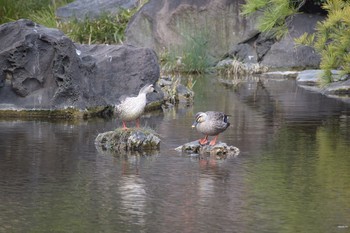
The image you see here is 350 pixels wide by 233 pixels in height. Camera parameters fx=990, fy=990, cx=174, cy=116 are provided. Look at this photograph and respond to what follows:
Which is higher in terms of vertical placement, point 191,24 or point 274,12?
point 191,24

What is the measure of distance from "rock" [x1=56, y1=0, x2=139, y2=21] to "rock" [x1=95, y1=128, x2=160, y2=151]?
18968mm

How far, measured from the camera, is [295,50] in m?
28.6

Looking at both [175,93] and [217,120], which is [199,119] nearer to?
[217,120]

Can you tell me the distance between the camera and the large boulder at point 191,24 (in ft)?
99.7

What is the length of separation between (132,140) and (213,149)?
3.78 feet

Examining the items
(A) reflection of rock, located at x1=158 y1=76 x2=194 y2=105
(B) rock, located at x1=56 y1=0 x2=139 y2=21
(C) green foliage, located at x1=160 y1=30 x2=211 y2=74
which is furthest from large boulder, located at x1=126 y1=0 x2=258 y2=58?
(A) reflection of rock, located at x1=158 y1=76 x2=194 y2=105

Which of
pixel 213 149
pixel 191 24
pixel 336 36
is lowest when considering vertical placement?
pixel 213 149

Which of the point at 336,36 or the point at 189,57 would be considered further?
the point at 189,57

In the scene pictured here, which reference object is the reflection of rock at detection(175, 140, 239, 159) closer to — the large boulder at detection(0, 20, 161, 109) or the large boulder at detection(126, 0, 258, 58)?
the large boulder at detection(0, 20, 161, 109)

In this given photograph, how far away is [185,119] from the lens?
17.2 meters

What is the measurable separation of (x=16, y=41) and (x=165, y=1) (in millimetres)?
13830

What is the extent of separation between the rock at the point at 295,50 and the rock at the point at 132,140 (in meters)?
15.4

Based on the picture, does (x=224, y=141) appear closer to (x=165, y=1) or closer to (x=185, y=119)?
(x=185, y=119)

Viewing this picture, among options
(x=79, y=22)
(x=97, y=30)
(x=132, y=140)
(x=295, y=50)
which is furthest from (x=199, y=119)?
(x=79, y=22)
